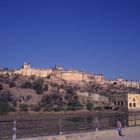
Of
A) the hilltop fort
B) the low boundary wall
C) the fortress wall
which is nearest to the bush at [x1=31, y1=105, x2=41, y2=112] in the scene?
the low boundary wall

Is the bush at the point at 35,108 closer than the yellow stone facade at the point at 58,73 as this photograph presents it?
Yes

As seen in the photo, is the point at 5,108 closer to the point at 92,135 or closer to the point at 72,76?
the point at 92,135

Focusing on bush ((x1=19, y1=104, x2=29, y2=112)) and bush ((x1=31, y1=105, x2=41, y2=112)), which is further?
bush ((x1=31, y1=105, x2=41, y2=112))

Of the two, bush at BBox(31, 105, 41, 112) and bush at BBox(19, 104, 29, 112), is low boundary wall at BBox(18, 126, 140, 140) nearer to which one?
bush at BBox(19, 104, 29, 112)

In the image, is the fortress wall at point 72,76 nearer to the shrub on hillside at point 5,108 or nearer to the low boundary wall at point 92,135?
the shrub on hillside at point 5,108

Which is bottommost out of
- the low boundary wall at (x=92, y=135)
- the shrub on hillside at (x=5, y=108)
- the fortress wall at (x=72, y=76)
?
the low boundary wall at (x=92, y=135)

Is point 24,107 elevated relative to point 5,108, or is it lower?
elevated

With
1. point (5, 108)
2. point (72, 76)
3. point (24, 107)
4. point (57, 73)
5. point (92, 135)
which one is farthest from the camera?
point (72, 76)

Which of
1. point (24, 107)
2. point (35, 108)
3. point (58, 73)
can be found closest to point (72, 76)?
point (58, 73)

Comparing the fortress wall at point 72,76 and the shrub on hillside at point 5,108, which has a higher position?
the fortress wall at point 72,76

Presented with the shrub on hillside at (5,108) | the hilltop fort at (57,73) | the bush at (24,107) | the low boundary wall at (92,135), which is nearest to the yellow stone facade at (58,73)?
the hilltop fort at (57,73)

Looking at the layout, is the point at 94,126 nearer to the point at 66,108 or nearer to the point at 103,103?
the point at 66,108

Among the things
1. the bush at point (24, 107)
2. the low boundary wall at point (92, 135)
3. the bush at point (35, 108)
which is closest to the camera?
the low boundary wall at point (92, 135)

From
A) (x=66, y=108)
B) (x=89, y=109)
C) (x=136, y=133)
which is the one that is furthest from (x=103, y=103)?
(x=136, y=133)
